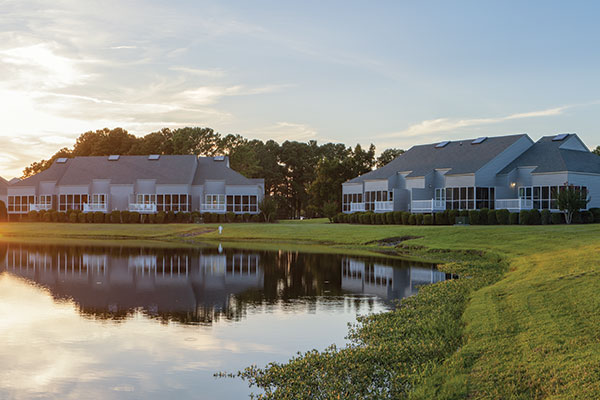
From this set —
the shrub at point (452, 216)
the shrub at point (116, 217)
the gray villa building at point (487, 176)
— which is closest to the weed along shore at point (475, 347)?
the shrub at point (452, 216)

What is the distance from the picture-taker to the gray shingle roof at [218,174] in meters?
70.5

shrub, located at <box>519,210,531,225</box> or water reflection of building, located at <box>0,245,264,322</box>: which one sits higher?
shrub, located at <box>519,210,531,225</box>

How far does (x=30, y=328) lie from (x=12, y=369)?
146 inches

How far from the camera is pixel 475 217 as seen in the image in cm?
4772

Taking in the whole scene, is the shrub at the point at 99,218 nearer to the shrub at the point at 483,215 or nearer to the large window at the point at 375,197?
the large window at the point at 375,197

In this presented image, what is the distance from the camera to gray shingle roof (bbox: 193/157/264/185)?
231 ft

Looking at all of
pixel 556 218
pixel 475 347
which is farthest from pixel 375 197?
pixel 475 347

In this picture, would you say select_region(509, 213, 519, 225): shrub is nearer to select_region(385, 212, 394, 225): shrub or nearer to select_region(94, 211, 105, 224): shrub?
select_region(385, 212, 394, 225): shrub

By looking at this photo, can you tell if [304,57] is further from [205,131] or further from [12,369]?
[205,131]

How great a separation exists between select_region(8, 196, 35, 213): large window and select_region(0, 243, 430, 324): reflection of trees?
4522 centimetres

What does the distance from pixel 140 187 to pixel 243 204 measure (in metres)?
13.1

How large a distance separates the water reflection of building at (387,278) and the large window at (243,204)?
40.9m

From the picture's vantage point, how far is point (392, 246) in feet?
125

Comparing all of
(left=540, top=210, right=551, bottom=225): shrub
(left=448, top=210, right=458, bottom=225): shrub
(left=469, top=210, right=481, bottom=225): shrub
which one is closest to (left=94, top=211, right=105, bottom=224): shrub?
(left=448, top=210, right=458, bottom=225): shrub
